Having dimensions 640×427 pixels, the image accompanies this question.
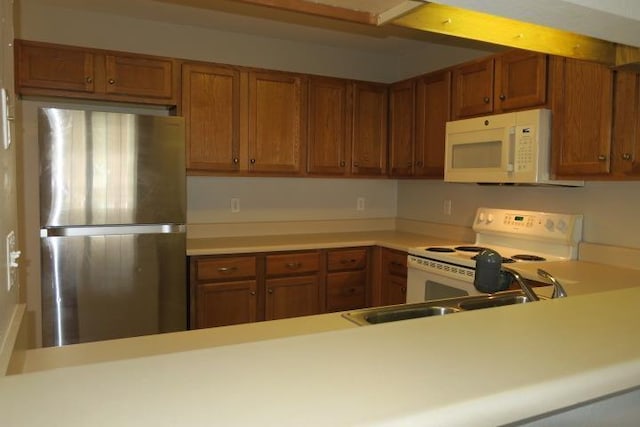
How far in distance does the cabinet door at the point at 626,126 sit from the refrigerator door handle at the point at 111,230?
244cm

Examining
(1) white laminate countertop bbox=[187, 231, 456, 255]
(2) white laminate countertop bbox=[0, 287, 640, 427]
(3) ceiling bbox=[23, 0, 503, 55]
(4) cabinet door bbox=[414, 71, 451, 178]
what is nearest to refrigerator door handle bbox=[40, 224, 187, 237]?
(1) white laminate countertop bbox=[187, 231, 456, 255]

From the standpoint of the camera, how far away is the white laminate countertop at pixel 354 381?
563 millimetres

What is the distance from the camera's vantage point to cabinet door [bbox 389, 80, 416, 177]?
146 inches

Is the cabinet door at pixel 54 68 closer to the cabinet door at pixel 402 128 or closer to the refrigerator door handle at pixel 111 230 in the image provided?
the refrigerator door handle at pixel 111 230

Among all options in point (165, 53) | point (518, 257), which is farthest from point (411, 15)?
point (165, 53)

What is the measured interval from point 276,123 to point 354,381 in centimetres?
301

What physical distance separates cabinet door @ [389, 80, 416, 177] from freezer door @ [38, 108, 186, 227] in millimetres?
1753

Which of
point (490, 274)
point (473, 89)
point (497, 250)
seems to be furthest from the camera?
point (473, 89)

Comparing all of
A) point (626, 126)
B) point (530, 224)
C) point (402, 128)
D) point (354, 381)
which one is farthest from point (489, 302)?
point (402, 128)

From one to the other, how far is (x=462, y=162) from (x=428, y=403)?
2707 millimetres

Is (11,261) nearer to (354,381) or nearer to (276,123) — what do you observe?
(354,381)

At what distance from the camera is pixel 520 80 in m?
2.77

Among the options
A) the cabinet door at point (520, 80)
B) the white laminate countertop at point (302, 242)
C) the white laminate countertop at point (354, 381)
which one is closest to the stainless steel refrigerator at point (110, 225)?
the white laminate countertop at point (302, 242)

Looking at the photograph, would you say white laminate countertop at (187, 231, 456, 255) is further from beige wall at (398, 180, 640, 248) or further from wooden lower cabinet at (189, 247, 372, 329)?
beige wall at (398, 180, 640, 248)
